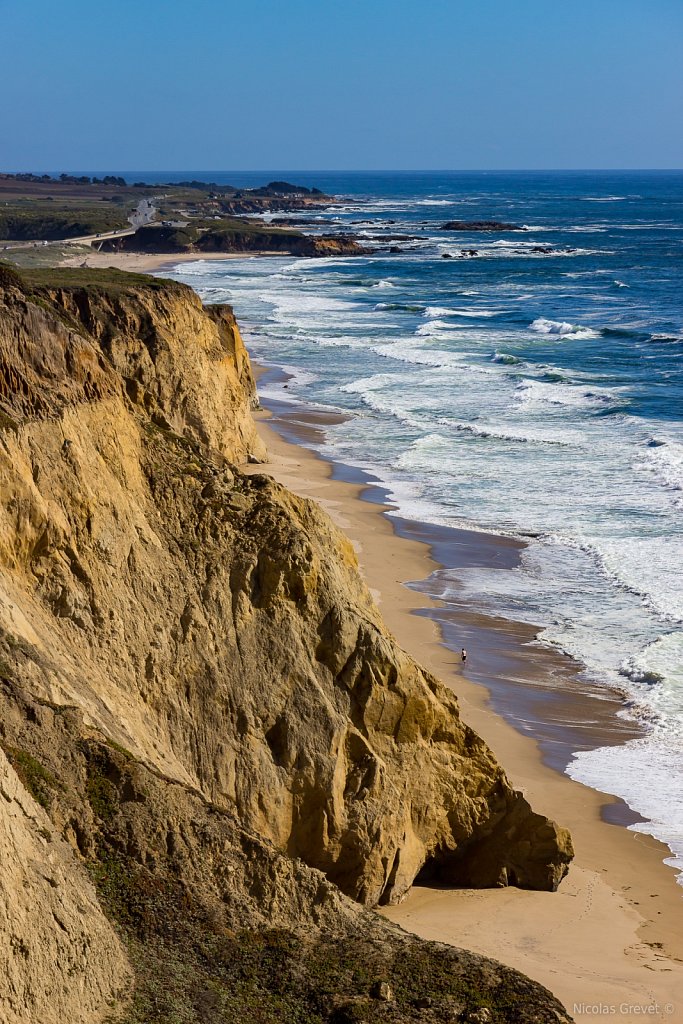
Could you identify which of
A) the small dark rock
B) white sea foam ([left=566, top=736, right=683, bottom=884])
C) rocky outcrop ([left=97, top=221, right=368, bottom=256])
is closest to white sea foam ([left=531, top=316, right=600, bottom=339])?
white sea foam ([left=566, top=736, right=683, bottom=884])

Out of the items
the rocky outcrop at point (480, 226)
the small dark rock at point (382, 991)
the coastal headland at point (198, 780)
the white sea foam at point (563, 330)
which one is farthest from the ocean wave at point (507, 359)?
the rocky outcrop at point (480, 226)

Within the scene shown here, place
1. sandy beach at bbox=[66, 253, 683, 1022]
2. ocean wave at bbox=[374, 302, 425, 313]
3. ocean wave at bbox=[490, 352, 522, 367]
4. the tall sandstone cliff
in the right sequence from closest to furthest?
the tall sandstone cliff, sandy beach at bbox=[66, 253, 683, 1022], ocean wave at bbox=[490, 352, 522, 367], ocean wave at bbox=[374, 302, 425, 313]

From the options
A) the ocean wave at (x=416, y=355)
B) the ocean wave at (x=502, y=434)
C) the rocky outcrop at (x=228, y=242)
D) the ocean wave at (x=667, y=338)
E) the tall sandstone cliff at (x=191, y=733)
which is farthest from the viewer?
the rocky outcrop at (x=228, y=242)

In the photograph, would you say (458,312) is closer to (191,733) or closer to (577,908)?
(577,908)

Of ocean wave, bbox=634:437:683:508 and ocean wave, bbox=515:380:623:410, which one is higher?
ocean wave, bbox=515:380:623:410

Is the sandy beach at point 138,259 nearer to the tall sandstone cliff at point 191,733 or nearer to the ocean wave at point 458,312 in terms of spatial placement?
the ocean wave at point 458,312

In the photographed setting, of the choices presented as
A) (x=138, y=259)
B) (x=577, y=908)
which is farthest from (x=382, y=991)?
(x=138, y=259)

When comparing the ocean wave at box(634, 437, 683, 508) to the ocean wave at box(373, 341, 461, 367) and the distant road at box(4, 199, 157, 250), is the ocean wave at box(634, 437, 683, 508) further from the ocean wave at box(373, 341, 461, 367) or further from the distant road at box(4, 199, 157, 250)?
the distant road at box(4, 199, 157, 250)
